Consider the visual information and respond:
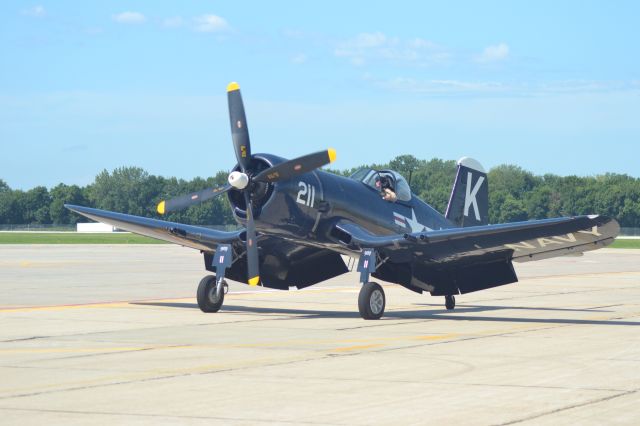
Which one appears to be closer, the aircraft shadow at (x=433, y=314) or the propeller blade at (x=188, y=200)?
the propeller blade at (x=188, y=200)

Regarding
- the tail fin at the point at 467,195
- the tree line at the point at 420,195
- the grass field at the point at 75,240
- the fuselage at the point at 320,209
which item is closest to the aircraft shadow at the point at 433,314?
the fuselage at the point at 320,209

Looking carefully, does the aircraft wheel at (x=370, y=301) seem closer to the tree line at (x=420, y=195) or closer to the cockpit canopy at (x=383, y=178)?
the cockpit canopy at (x=383, y=178)

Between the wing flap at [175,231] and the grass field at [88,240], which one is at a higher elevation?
the grass field at [88,240]

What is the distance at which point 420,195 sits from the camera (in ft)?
548

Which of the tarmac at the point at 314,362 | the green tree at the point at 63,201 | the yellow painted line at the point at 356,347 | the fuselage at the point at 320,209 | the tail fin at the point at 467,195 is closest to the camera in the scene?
the tarmac at the point at 314,362

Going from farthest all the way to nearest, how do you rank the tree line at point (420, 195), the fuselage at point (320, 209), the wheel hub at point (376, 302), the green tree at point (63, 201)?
the green tree at point (63, 201), the tree line at point (420, 195), the wheel hub at point (376, 302), the fuselage at point (320, 209)

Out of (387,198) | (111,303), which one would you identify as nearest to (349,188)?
(387,198)

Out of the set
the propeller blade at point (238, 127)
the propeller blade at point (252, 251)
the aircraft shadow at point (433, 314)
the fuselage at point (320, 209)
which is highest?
the propeller blade at point (238, 127)

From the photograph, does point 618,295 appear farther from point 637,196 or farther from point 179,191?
point 179,191

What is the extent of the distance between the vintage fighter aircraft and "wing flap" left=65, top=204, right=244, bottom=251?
0.03 m

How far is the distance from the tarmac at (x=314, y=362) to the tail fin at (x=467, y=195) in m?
1.99

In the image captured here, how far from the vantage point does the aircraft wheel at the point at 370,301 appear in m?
18.5

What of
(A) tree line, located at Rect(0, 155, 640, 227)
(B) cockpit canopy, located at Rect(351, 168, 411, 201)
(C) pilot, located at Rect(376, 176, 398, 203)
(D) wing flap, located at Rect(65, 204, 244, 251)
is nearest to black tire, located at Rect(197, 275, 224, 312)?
(D) wing flap, located at Rect(65, 204, 244, 251)

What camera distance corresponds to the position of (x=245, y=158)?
18.1 metres
